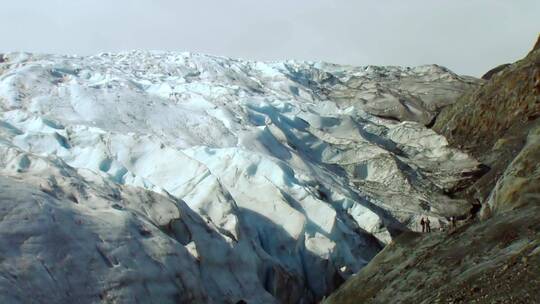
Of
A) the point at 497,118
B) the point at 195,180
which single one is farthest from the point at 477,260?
the point at 497,118

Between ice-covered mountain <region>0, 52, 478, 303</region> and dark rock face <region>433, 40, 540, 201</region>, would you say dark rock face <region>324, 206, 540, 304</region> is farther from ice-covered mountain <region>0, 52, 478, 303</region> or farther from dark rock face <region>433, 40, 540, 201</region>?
dark rock face <region>433, 40, 540, 201</region>

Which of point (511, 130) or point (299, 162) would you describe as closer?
point (299, 162)

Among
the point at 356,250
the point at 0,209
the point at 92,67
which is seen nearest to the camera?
the point at 0,209

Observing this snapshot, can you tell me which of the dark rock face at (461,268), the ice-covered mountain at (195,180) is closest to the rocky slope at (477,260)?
the dark rock face at (461,268)

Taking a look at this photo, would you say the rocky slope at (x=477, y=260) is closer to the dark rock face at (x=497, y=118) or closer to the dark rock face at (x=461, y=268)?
the dark rock face at (x=461, y=268)

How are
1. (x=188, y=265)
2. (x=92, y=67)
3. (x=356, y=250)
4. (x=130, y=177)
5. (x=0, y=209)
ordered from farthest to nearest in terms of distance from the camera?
(x=92, y=67), (x=356, y=250), (x=130, y=177), (x=188, y=265), (x=0, y=209)

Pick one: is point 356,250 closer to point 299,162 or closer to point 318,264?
point 318,264

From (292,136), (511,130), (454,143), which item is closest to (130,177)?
(292,136)

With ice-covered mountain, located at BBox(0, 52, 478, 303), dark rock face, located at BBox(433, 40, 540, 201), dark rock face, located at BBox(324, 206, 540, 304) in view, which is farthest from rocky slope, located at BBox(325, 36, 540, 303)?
dark rock face, located at BBox(433, 40, 540, 201)
